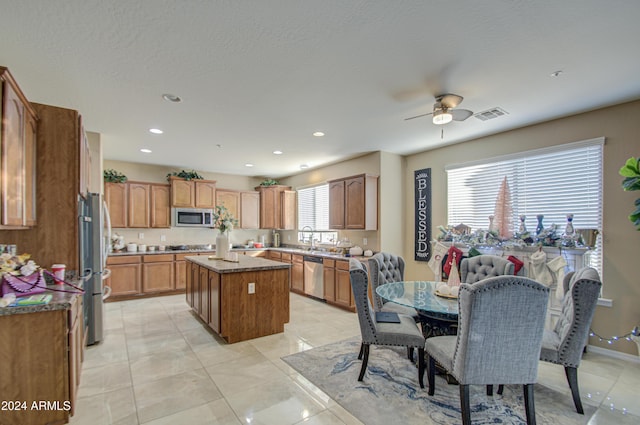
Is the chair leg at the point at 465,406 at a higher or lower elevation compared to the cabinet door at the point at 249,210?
lower

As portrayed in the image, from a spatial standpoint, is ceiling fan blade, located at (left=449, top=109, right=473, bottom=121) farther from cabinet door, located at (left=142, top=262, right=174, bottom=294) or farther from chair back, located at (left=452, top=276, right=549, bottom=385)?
cabinet door, located at (left=142, top=262, right=174, bottom=294)

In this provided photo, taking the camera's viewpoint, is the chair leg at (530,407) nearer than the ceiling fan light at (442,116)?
Yes

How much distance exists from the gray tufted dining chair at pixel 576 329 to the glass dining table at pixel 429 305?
A: 707 mm

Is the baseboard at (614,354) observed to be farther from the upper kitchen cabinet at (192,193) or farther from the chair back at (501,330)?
the upper kitchen cabinet at (192,193)

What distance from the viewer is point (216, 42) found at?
2158 millimetres

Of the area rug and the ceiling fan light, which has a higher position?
the ceiling fan light

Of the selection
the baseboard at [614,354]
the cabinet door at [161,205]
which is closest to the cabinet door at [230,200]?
the cabinet door at [161,205]

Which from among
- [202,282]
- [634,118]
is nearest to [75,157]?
[202,282]

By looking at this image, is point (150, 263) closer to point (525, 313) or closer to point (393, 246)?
point (393, 246)

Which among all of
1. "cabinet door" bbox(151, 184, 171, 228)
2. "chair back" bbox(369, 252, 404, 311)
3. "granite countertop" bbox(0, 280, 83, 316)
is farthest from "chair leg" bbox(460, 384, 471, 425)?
"cabinet door" bbox(151, 184, 171, 228)

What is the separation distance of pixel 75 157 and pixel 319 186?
4.59 metres

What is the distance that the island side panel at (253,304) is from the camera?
357cm

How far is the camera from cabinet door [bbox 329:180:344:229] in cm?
557

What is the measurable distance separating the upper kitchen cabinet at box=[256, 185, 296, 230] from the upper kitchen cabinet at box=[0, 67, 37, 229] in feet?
16.9
